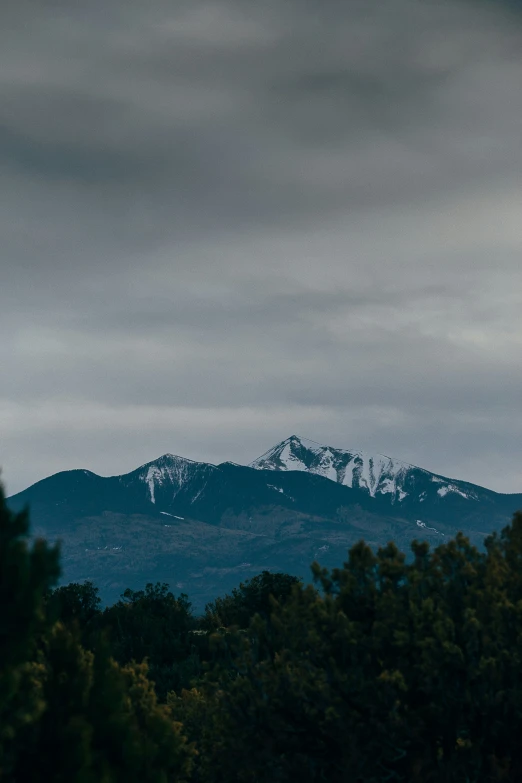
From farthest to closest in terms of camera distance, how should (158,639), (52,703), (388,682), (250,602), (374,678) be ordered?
(250,602)
(158,639)
(374,678)
(388,682)
(52,703)

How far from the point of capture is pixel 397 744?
37031 mm

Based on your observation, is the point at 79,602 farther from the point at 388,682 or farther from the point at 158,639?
the point at 388,682

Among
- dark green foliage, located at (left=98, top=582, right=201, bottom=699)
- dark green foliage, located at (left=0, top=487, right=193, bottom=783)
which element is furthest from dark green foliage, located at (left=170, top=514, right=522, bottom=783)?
dark green foliage, located at (left=98, top=582, right=201, bottom=699)

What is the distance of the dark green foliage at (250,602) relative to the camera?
117375 millimetres

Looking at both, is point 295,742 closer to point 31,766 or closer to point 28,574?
point 31,766

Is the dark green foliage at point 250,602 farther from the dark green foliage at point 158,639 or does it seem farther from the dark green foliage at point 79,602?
the dark green foliage at point 79,602

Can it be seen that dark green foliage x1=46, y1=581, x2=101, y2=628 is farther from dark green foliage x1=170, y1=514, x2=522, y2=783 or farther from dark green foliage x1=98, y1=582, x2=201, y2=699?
dark green foliage x1=170, y1=514, x2=522, y2=783

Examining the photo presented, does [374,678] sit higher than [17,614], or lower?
lower

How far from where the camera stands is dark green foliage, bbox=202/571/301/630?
11738 cm

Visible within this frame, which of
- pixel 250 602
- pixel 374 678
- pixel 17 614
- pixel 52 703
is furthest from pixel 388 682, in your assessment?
pixel 250 602

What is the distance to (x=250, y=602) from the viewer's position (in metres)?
124

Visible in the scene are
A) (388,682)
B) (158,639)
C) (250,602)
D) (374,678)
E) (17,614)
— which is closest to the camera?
(17,614)

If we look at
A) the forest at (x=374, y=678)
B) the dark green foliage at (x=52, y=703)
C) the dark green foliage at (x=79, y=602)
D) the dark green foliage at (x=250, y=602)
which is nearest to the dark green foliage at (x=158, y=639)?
the dark green foliage at (x=79, y=602)

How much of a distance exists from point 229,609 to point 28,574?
10314cm
